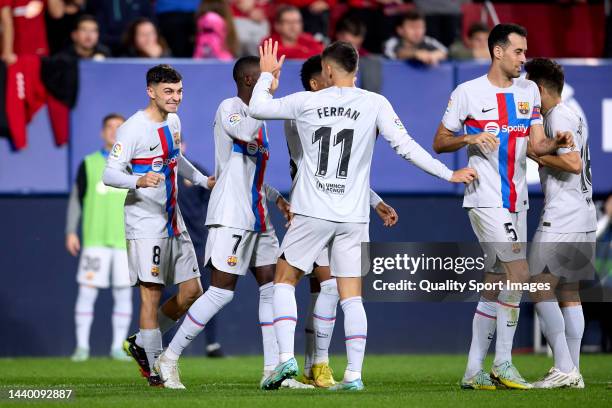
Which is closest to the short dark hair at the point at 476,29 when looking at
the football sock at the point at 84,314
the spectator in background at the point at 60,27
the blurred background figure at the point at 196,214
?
the blurred background figure at the point at 196,214

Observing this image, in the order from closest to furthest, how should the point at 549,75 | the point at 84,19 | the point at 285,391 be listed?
1. the point at 285,391
2. the point at 549,75
3. the point at 84,19

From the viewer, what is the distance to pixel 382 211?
26.6ft

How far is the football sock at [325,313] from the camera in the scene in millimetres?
8227

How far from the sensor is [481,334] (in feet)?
26.8

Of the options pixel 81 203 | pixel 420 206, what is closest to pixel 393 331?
pixel 420 206

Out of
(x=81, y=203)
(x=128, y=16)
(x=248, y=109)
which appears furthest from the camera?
(x=128, y=16)

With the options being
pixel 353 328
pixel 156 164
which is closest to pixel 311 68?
pixel 156 164

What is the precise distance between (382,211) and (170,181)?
5.04 feet

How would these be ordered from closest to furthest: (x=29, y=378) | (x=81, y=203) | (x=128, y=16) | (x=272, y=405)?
(x=272, y=405), (x=29, y=378), (x=81, y=203), (x=128, y=16)

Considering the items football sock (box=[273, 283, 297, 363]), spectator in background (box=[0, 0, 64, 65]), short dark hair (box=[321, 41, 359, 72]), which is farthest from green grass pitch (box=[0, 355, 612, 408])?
spectator in background (box=[0, 0, 64, 65])

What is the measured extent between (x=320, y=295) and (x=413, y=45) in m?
5.37

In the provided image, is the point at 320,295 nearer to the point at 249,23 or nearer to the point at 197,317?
the point at 197,317

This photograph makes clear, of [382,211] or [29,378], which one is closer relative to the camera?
[382,211]

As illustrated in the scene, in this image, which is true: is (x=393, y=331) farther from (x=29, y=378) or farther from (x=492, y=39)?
(x=492, y=39)
